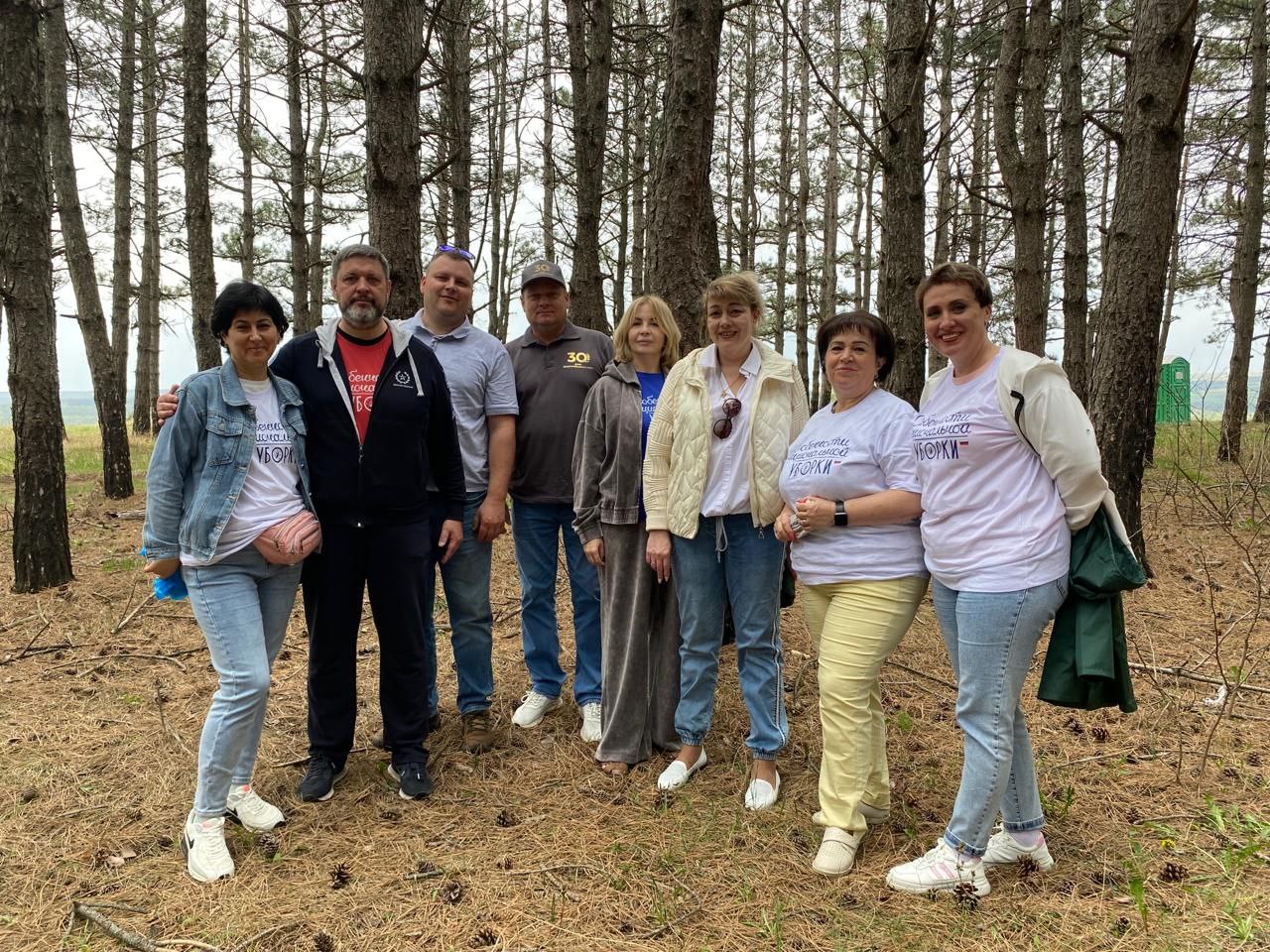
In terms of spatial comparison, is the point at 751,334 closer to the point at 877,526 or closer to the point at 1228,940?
the point at 877,526

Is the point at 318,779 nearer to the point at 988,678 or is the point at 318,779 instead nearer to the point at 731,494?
the point at 731,494

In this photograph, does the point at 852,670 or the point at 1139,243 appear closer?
the point at 852,670

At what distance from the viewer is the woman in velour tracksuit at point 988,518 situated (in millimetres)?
2426

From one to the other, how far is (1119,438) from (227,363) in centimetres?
604

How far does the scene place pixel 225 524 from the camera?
2.89 meters

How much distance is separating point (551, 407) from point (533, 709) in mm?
1648

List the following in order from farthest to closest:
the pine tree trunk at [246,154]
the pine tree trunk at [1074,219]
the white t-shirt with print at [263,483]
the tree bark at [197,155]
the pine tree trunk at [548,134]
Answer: the pine tree trunk at [246,154] → the pine tree trunk at [548,134] → the tree bark at [197,155] → the pine tree trunk at [1074,219] → the white t-shirt with print at [263,483]

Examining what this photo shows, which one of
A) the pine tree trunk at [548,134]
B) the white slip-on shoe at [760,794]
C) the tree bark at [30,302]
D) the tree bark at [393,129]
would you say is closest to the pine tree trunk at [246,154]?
the pine tree trunk at [548,134]

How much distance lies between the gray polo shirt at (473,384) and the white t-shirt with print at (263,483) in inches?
34.2

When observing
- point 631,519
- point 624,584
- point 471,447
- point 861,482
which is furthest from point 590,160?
point 861,482

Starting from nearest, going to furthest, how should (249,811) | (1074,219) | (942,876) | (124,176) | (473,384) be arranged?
(942,876) → (249,811) → (473,384) → (1074,219) → (124,176)

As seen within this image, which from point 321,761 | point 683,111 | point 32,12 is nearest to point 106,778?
point 321,761

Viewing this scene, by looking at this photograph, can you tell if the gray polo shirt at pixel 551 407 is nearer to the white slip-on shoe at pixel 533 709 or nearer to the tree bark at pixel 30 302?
the white slip-on shoe at pixel 533 709

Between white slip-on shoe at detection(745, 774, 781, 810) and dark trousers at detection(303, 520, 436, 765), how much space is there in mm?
1491
